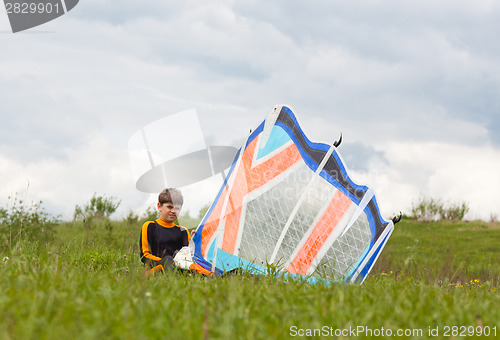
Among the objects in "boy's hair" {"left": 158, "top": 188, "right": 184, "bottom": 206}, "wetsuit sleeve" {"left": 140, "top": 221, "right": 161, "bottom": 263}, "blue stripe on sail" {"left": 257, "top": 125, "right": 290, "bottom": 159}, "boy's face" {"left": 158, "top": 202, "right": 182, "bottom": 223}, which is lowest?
"wetsuit sleeve" {"left": 140, "top": 221, "right": 161, "bottom": 263}

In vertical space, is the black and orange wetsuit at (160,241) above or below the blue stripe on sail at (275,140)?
below

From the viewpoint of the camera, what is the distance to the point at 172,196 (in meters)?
5.64

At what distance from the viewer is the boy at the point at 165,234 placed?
5629 millimetres

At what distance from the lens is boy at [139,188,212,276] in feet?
18.5

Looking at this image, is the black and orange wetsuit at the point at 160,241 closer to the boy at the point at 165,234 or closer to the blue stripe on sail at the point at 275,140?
the boy at the point at 165,234

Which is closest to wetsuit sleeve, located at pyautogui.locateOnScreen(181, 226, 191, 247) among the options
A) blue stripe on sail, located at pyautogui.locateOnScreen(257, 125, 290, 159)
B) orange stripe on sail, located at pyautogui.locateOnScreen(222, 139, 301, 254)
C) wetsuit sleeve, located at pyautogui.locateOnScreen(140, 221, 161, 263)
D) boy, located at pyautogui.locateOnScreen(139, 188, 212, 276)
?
boy, located at pyautogui.locateOnScreen(139, 188, 212, 276)

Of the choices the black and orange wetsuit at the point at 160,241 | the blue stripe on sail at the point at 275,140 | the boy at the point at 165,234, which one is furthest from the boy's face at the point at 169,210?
the blue stripe on sail at the point at 275,140

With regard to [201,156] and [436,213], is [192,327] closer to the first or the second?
[201,156]

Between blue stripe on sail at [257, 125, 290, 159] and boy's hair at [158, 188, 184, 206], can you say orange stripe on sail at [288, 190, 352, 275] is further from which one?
boy's hair at [158, 188, 184, 206]

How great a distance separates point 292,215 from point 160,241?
1737mm

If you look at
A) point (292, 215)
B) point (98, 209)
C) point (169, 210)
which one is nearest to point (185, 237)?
point (169, 210)

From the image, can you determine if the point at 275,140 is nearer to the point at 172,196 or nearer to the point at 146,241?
the point at 172,196

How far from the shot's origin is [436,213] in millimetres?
25547

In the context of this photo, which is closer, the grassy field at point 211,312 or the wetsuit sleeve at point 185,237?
the grassy field at point 211,312
